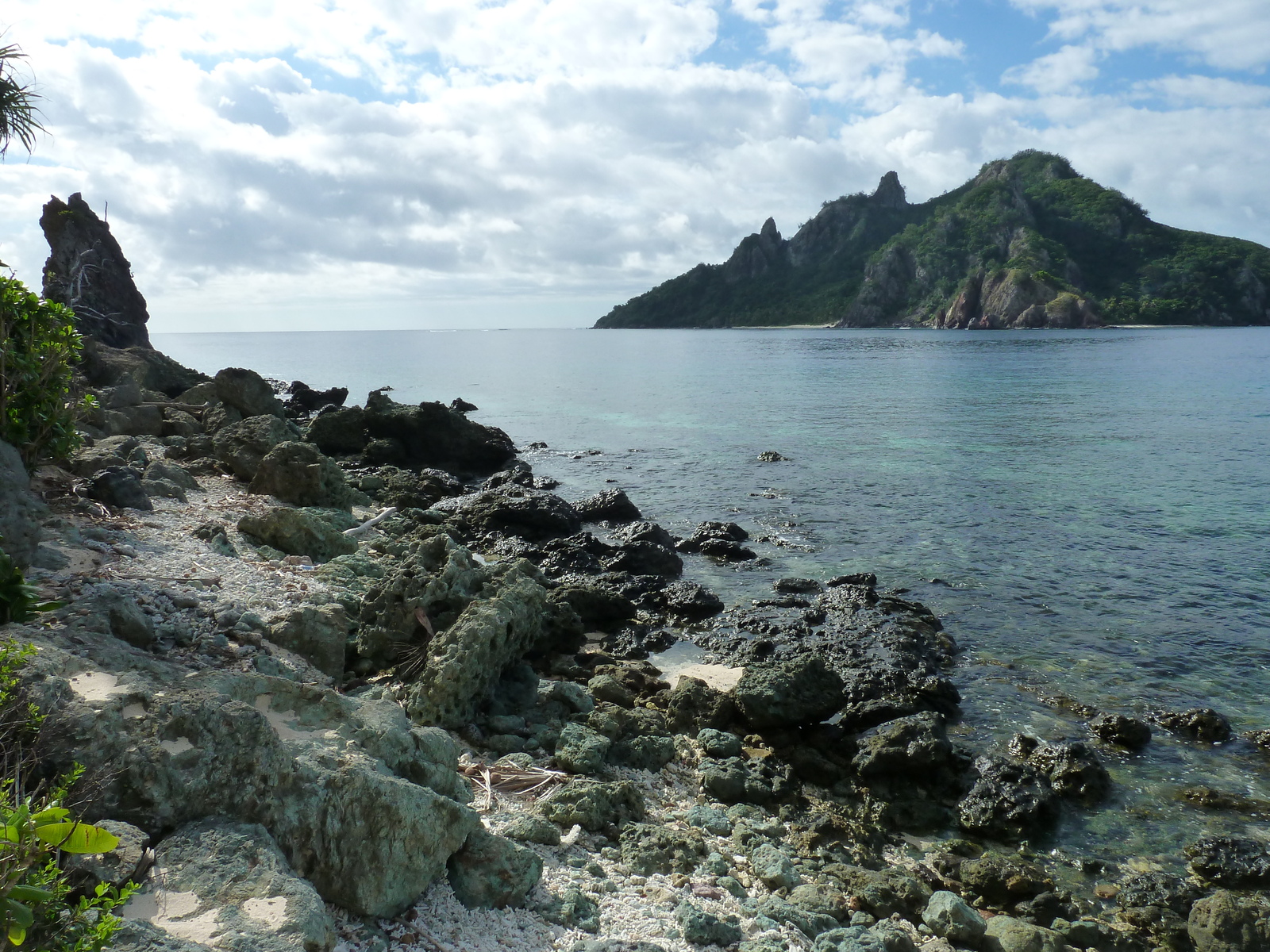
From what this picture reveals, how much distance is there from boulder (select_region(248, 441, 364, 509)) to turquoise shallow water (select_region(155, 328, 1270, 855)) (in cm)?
851

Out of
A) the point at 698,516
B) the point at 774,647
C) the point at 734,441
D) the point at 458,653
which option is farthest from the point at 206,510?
the point at 734,441

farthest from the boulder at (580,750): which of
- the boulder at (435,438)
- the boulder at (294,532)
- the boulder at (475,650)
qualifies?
the boulder at (435,438)

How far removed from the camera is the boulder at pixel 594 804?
23.3ft

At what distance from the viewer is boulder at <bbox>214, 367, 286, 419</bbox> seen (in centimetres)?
2433

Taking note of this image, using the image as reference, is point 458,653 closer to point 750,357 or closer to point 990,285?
point 750,357

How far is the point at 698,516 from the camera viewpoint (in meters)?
22.8

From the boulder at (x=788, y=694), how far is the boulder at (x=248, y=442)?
11.9 metres

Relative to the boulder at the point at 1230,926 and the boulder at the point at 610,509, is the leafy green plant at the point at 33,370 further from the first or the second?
the boulder at the point at 610,509

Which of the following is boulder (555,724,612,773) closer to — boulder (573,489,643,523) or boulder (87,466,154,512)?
boulder (87,466,154,512)

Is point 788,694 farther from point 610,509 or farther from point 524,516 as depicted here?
point 610,509

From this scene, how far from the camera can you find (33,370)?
9297mm

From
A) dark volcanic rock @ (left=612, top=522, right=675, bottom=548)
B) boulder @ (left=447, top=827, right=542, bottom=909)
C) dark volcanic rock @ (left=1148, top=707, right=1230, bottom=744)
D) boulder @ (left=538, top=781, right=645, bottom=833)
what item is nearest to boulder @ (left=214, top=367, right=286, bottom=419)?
dark volcanic rock @ (left=612, top=522, right=675, bottom=548)

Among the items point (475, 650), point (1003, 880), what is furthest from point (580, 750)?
point (1003, 880)

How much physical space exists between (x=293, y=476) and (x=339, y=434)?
1391 cm
